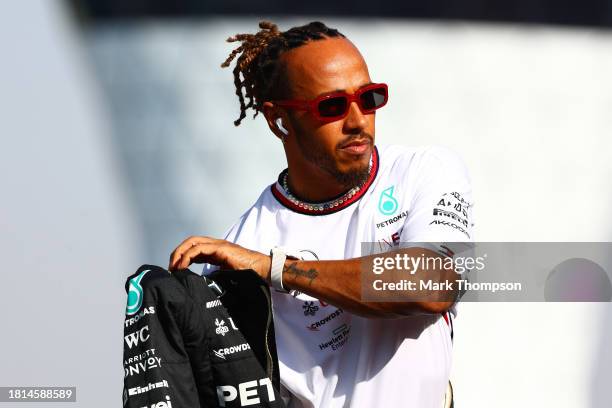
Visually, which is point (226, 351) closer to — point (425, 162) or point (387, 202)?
point (387, 202)

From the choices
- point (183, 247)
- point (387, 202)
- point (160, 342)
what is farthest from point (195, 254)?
point (387, 202)

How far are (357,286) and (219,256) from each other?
1.33ft

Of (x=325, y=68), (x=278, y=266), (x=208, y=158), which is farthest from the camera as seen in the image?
(x=208, y=158)

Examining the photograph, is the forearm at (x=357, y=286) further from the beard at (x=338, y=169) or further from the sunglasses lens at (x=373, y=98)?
the sunglasses lens at (x=373, y=98)

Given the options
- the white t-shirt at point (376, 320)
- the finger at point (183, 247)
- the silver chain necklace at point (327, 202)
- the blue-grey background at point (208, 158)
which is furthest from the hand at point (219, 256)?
the blue-grey background at point (208, 158)

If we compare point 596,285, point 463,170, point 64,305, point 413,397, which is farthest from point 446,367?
point 64,305

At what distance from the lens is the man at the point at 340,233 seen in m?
2.98

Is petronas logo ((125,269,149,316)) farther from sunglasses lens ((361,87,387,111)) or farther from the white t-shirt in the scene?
sunglasses lens ((361,87,387,111))

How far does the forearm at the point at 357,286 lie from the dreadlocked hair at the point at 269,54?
0.69 m

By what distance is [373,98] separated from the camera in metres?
3.18

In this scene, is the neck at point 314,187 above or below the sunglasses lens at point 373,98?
below

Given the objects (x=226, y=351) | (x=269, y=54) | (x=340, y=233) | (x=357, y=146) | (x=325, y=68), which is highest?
(x=269, y=54)

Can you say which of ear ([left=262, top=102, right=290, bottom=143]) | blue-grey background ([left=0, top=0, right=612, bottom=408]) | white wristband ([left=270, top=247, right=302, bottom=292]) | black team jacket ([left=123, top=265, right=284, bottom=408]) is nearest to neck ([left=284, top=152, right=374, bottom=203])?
ear ([left=262, top=102, right=290, bottom=143])

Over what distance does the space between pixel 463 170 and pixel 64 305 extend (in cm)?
308
